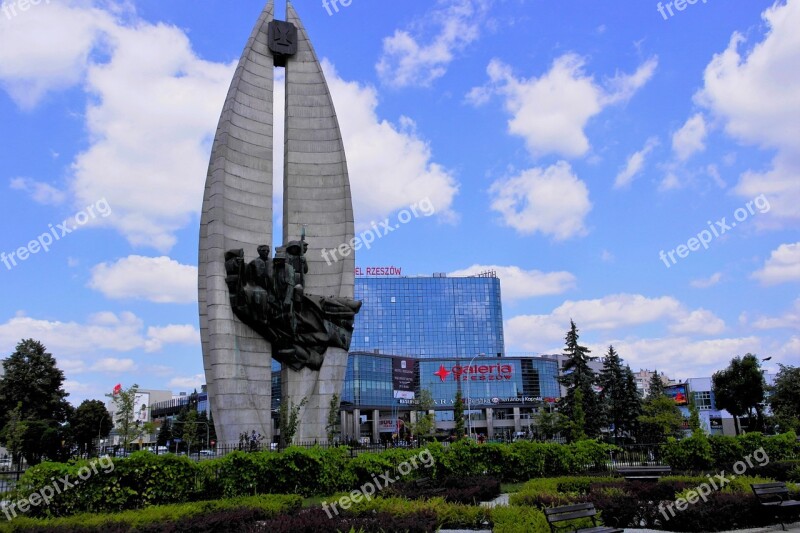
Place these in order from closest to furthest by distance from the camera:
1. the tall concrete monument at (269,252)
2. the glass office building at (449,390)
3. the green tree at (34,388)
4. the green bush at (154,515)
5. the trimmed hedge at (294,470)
A: the green bush at (154,515) < the trimmed hedge at (294,470) < the tall concrete monument at (269,252) < the green tree at (34,388) < the glass office building at (449,390)

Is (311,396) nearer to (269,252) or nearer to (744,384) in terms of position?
(269,252)

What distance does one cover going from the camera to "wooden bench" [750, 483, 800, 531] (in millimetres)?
11648

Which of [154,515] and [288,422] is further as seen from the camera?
A: [288,422]

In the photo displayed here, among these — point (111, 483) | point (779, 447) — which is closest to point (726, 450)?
point (779, 447)

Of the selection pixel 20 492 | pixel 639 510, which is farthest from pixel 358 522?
pixel 20 492

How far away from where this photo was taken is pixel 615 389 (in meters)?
58.7

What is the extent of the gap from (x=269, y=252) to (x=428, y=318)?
95180mm

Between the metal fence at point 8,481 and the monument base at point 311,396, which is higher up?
the monument base at point 311,396

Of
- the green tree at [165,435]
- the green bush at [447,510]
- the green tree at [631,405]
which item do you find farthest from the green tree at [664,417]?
the green tree at [165,435]

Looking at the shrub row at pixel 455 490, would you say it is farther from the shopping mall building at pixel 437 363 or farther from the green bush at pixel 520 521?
the shopping mall building at pixel 437 363

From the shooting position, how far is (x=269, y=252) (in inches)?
986

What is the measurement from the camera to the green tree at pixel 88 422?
2312 inches

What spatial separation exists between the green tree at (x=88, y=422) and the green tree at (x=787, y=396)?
62588 mm

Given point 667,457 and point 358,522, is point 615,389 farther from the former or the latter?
point 358,522
